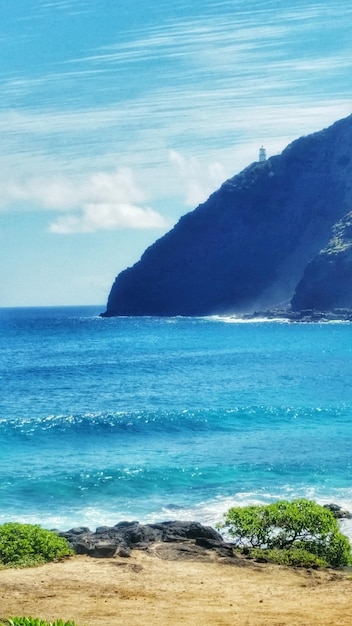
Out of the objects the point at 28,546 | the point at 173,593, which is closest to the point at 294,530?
the point at 173,593

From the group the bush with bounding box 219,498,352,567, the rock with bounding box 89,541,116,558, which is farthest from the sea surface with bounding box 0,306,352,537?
the rock with bounding box 89,541,116,558

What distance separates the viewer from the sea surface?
A: 30.6 metres

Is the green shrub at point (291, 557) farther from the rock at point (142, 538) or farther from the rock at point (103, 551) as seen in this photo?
the rock at point (103, 551)

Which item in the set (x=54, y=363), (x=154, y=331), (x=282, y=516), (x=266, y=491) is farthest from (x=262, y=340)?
(x=282, y=516)

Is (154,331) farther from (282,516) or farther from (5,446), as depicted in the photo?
(282,516)

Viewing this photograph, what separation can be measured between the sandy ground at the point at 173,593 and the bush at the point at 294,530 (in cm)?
175

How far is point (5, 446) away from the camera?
4134cm

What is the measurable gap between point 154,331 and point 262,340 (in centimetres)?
3664

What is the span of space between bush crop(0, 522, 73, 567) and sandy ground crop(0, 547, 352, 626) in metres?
0.52

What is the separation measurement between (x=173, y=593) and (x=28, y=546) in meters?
5.32

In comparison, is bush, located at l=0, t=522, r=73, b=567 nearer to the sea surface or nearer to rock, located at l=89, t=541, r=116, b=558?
rock, located at l=89, t=541, r=116, b=558

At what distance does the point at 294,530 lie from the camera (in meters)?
22.0

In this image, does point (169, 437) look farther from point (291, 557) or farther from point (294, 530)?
point (291, 557)

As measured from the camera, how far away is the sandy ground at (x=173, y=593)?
15.0 meters
